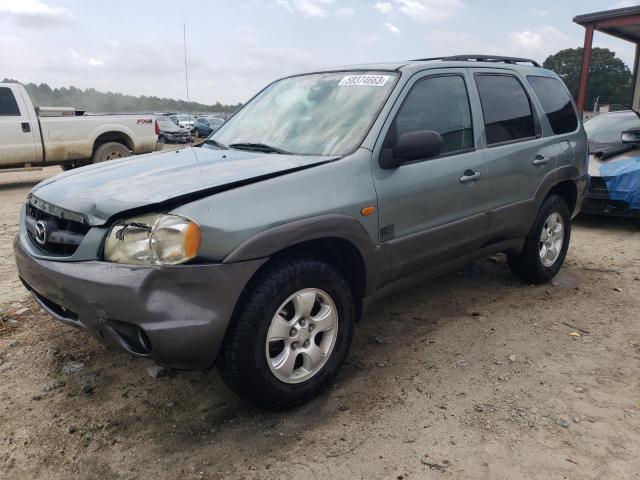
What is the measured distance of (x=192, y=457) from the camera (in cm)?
241

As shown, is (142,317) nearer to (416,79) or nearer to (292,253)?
(292,253)

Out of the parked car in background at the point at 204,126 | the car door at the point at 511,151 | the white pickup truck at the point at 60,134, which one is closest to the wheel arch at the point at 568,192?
the car door at the point at 511,151

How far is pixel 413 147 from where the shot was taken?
9.45 feet

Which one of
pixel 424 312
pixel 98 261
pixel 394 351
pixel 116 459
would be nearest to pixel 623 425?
pixel 394 351

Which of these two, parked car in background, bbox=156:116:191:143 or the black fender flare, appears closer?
the black fender flare

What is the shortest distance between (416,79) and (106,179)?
6.29 feet

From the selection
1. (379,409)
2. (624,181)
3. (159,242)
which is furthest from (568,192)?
(159,242)

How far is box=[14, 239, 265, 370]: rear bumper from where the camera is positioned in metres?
2.22

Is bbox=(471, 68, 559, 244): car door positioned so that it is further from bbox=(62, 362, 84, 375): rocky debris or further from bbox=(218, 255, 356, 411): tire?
bbox=(62, 362, 84, 375): rocky debris

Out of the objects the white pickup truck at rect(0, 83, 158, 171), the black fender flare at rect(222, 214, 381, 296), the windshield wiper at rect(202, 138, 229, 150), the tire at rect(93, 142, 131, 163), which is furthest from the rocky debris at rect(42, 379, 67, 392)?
the tire at rect(93, 142, 131, 163)

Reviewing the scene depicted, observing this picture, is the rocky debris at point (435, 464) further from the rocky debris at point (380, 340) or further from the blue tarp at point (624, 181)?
the blue tarp at point (624, 181)

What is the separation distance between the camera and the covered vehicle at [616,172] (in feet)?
21.2

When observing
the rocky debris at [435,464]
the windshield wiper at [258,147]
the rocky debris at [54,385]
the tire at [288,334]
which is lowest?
the rocky debris at [435,464]

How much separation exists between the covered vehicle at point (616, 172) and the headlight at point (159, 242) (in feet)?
19.2
